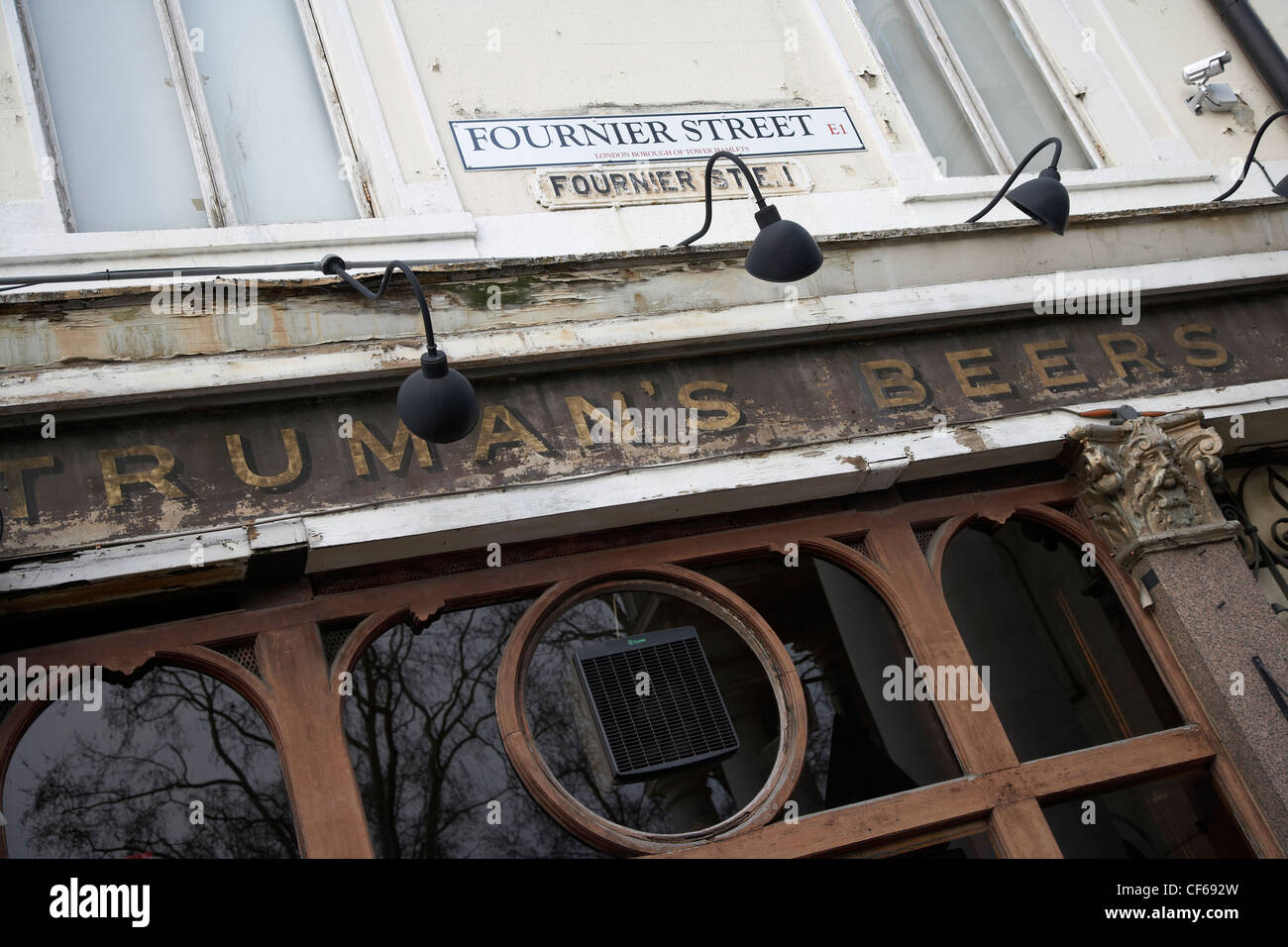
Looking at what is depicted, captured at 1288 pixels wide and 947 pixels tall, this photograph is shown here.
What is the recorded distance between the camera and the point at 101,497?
4727 millimetres

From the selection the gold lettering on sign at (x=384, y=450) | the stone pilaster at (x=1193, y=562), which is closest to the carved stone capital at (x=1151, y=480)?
the stone pilaster at (x=1193, y=562)

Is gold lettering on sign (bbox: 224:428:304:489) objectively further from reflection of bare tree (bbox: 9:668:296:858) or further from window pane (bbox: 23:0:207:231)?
window pane (bbox: 23:0:207:231)

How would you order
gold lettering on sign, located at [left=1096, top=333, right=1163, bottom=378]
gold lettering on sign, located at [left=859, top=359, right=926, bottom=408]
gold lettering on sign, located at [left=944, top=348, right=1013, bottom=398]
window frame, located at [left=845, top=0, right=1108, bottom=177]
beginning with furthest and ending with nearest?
window frame, located at [left=845, top=0, right=1108, bottom=177] < gold lettering on sign, located at [left=1096, top=333, right=1163, bottom=378] < gold lettering on sign, located at [left=944, top=348, right=1013, bottom=398] < gold lettering on sign, located at [left=859, top=359, right=926, bottom=408]

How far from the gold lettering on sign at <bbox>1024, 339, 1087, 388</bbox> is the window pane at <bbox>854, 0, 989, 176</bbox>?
1378 mm

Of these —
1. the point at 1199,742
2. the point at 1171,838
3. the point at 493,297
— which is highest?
the point at 493,297

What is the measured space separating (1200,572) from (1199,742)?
0.83 meters

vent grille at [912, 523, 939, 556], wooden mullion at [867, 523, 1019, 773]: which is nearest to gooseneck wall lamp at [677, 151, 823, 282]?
wooden mullion at [867, 523, 1019, 773]

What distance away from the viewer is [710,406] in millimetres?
5754

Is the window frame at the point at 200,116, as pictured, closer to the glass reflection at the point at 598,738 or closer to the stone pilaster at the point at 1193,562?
the glass reflection at the point at 598,738

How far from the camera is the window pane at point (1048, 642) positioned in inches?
224

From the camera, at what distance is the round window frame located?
4852mm
